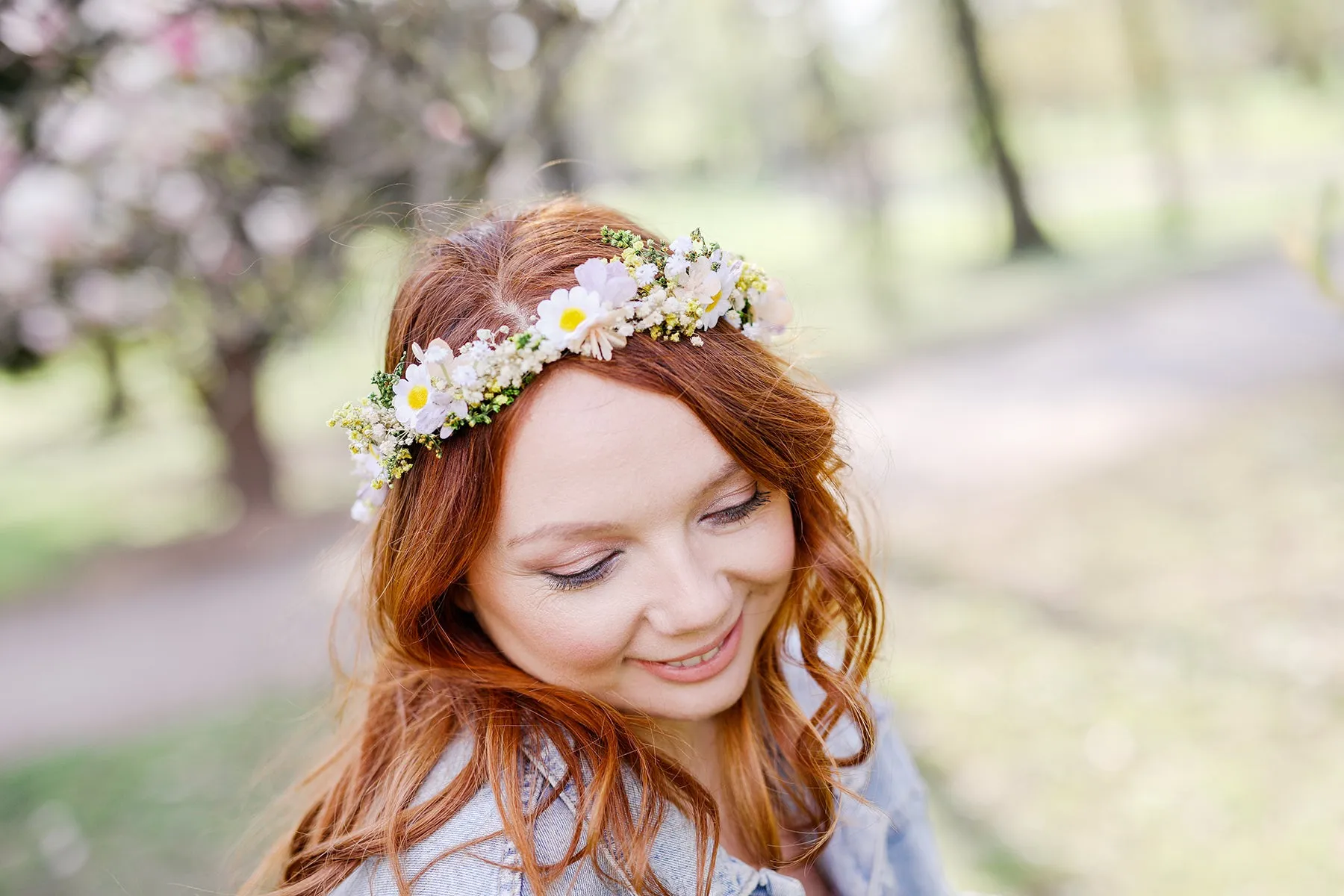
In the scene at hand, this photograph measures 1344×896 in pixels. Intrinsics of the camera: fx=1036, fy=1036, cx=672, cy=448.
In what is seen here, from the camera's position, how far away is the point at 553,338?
144cm

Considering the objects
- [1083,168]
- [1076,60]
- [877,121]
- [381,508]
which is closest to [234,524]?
[381,508]

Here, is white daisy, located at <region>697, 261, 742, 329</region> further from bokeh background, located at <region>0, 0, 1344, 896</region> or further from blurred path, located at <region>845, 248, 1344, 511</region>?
blurred path, located at <region>845, 248, 1344, 511</region>

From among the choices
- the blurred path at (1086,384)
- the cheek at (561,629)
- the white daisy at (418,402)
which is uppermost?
the white daisy at (418,402)

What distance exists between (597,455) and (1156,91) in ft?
53.8

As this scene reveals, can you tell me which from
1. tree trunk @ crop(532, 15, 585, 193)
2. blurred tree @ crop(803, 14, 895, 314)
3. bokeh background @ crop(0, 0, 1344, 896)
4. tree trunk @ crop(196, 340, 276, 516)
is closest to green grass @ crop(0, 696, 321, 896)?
bokeh background @ crop(0, 0, 1344, 896)

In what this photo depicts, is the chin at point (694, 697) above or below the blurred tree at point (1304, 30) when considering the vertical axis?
above

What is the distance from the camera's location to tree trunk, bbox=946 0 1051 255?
1338cm

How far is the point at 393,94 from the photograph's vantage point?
11.5ft

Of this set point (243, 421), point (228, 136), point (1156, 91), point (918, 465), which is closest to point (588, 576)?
point (228, 136)

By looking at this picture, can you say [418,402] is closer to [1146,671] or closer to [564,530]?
[564,530]

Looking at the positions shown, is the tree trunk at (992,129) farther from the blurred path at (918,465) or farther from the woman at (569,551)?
the woman at (569,551)

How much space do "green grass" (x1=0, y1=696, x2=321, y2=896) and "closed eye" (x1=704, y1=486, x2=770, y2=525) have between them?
100 inches

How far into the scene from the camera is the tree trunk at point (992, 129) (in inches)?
527

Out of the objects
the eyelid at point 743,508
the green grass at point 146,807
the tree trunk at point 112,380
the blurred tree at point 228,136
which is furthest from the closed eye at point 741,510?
the tree trunk at point 112,380
